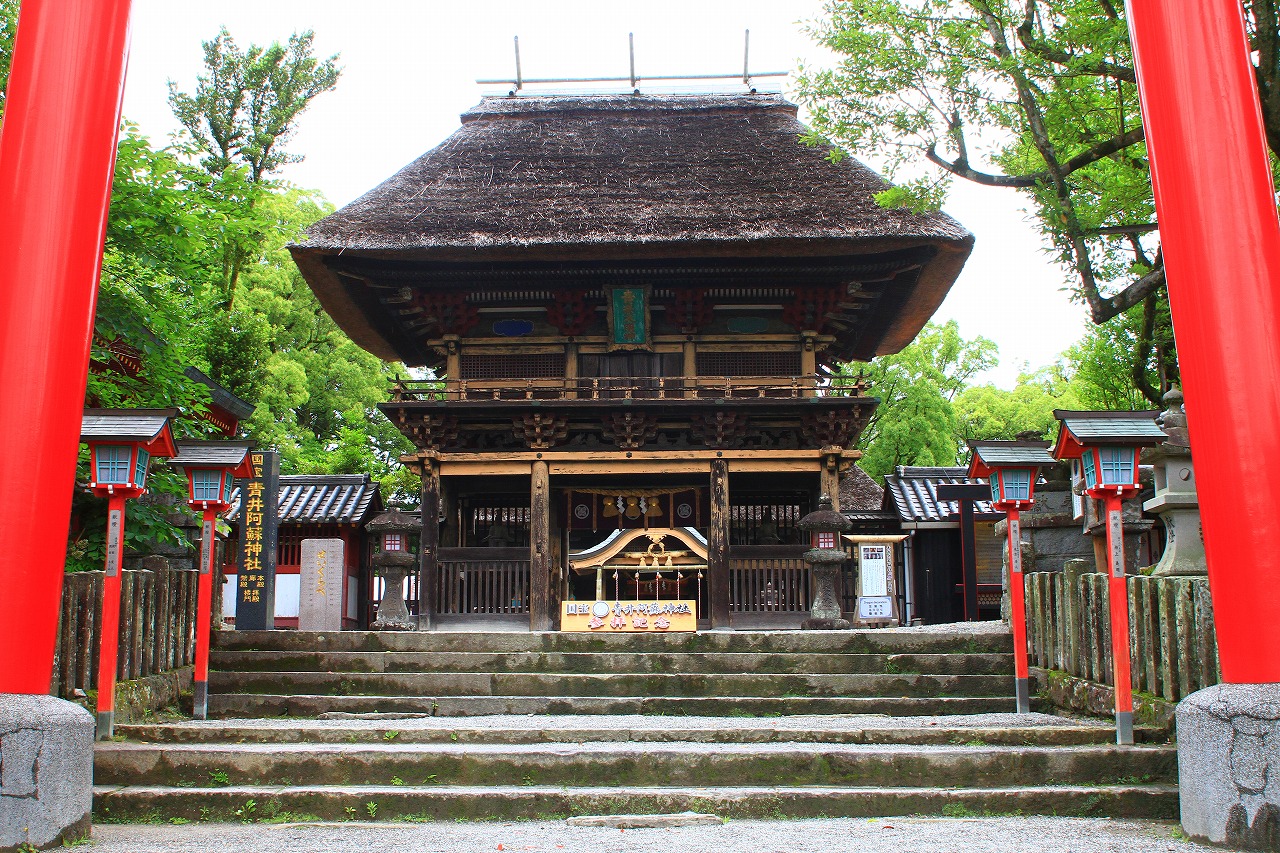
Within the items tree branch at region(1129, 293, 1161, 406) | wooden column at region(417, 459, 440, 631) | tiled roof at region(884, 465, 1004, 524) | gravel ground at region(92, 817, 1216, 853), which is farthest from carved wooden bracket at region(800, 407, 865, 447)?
gravel ground at region(92, 817, 1216, 853)

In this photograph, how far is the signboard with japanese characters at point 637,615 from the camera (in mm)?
10398

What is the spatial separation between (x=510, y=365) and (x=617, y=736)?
911cm

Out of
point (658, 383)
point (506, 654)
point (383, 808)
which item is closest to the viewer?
point (383, 808)

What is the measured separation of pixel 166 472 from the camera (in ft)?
29.8

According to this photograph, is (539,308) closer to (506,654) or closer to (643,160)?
(643,160)

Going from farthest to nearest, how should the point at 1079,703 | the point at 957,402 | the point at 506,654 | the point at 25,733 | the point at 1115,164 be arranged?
1. the point at 957,402
2. the point at 1115,164
3. the point at 506,654
4. the point at 1079,703
5. the point at 25,733

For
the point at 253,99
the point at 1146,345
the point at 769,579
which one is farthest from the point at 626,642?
the point at 253,99

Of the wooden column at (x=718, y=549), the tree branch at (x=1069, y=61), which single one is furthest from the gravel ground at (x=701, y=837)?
the wooden column at (x=718, y=549)

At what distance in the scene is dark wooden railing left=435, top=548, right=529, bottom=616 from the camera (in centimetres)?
1320

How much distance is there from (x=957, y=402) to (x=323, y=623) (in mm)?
21344

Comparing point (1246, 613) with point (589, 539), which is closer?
point (1246, 613)

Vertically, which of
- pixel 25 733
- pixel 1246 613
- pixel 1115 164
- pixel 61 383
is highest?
pixel 1115 164

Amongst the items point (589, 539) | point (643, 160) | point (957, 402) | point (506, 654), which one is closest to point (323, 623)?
point (589, 539)

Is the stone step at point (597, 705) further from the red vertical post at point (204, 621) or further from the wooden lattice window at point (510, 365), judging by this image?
the wooden lattice window at point (510, 365)
